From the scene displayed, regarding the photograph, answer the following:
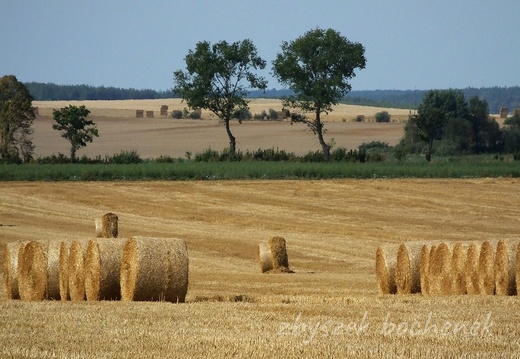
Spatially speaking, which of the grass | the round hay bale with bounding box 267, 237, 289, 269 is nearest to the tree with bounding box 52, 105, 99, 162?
the grass

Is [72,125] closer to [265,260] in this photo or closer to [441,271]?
[265,260]

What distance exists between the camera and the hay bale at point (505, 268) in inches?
630

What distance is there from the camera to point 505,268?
1603cm

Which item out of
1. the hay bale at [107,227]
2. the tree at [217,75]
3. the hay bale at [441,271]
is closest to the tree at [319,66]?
the tree at [217,75]

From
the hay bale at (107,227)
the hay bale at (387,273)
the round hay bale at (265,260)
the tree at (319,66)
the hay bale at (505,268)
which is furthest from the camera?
the tree at (319,66)

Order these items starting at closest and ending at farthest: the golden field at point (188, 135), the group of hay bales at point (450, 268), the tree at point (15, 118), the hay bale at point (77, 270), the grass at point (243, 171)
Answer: the hay bale at point (77, 270)
the group of hay bales at point (450, 268)
the grass at point (243, 171)
the tree at point (15, 118)
the golden field at point (188, 135)

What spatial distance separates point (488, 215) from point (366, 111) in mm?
96813

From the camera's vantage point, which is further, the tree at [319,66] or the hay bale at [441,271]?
the tree at [319,66]

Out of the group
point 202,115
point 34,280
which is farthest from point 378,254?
point 202,115

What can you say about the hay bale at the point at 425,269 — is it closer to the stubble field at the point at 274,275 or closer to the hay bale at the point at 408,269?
the hay bale at the point at 408,269

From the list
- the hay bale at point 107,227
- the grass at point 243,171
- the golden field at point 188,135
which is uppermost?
the hay bale at point 107,227

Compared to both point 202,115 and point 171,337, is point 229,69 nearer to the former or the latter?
point 202,115

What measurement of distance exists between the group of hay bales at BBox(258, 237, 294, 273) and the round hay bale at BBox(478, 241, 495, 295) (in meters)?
7.39

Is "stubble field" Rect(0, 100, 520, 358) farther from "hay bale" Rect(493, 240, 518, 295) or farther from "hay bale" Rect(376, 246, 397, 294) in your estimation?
"hay bale" Rect(493, 240, 518, 295)
